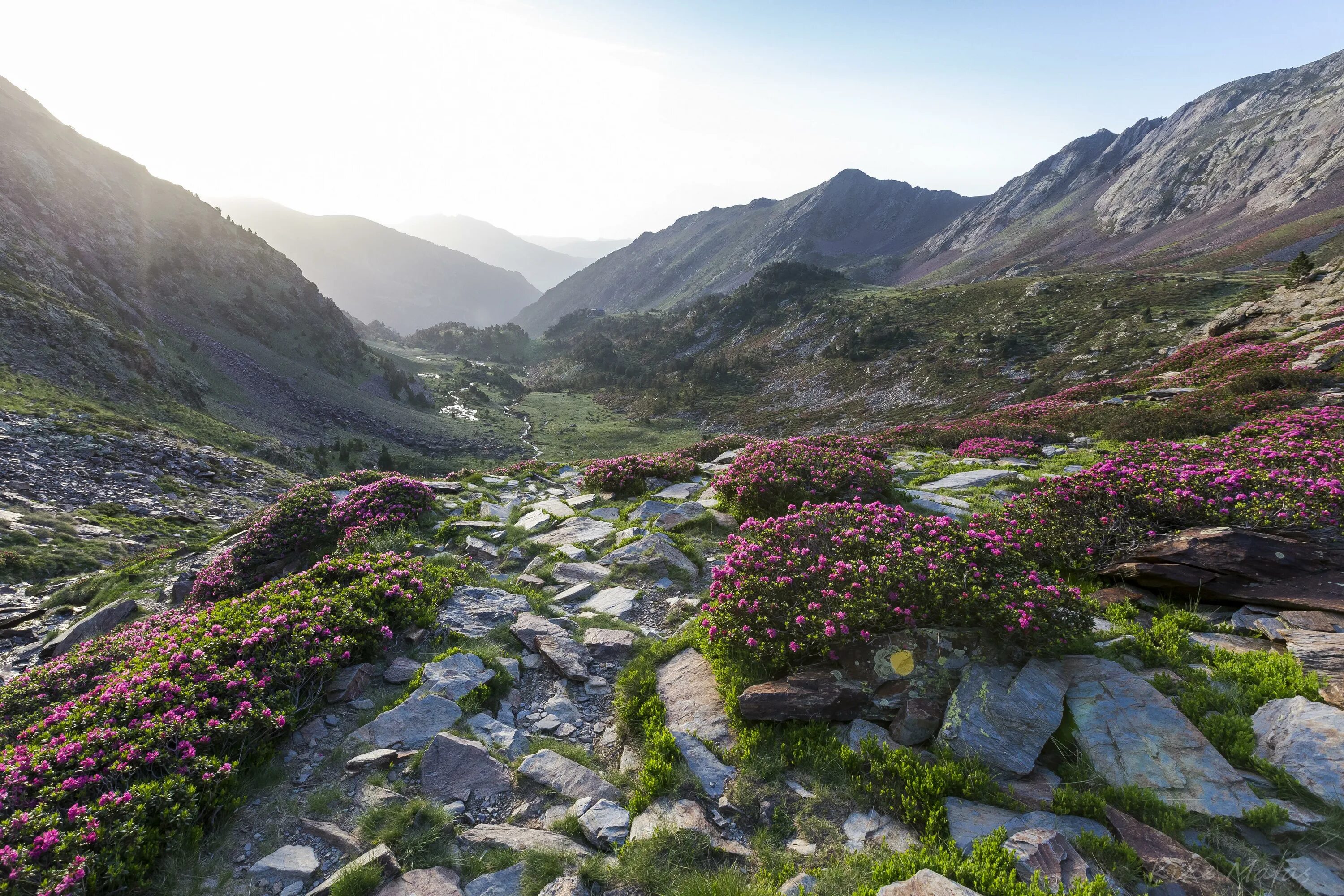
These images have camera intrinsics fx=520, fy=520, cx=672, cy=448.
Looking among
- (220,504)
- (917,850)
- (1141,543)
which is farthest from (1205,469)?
(220,504)

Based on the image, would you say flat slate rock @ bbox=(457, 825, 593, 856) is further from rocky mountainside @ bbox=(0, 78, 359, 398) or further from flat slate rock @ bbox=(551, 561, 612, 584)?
rocky mountainside @ bbox=(0, 78, 359, 398)

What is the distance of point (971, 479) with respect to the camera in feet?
45.8

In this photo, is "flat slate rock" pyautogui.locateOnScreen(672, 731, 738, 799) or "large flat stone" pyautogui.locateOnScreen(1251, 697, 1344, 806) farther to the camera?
"flat slate rock" pyautogui.locateOnScreen(672, 731, 738, 799)

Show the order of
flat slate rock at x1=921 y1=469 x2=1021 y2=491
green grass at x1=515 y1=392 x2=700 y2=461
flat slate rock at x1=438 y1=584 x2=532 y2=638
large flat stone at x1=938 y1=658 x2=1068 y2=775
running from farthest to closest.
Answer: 1. green grass at x1=515 y1=392 x2=700 y2=461
2. flat slate rock at x1=921 y1=469 x2=1021 y2=491
3. flat slate rock at x1=438 y1=584 x2=532 y2=638
4. large flat stone at x1=938 y1=658 x2=1068 y2=775

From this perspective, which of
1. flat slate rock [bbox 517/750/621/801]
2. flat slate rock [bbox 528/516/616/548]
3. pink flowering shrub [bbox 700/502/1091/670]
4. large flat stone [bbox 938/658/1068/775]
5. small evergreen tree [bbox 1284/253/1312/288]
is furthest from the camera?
small evergreen tree [bbox 1284/253/1312/288]

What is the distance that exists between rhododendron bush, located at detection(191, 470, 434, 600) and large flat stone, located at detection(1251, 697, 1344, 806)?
560 inches

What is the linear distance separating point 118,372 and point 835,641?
54667 millimetres

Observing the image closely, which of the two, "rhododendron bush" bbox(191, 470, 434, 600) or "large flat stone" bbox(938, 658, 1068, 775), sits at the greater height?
"rhododendron bush" bbox(191, 470, 434, 600)

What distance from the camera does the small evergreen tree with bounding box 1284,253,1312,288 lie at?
116 ft

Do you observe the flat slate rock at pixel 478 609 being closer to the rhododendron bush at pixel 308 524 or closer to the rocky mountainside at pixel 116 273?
the rhododendron bush at pixel 308 524

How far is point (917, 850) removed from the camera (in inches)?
169

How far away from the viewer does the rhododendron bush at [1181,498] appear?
24.3ft

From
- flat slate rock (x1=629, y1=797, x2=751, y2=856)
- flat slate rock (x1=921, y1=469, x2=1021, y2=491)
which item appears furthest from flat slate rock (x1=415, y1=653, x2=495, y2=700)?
flat slate rock (x1=921, y1=469, x2=1021, y2=491)

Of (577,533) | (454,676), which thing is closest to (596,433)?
(577,533)
